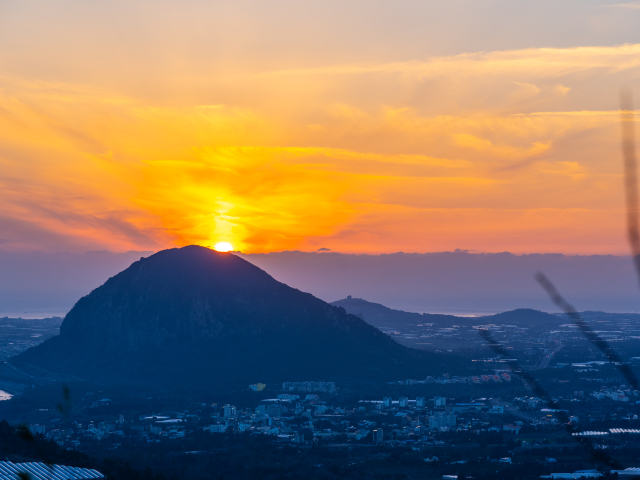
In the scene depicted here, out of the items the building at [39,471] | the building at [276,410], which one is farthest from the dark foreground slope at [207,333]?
the building at [39,471]

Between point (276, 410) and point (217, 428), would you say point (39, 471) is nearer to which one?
point (217, 428)

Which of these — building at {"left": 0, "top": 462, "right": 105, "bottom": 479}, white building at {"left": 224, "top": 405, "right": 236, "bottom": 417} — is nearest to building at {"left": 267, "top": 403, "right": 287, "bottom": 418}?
white building at {"left": 224, "top": 405, "right": 236, "bottom": 417}

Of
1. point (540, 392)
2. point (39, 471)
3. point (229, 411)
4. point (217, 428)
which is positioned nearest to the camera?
point (540, 392)

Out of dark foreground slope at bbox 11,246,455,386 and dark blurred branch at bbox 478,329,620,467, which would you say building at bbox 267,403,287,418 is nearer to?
dark foreground slope at bbox 11,246,455,386

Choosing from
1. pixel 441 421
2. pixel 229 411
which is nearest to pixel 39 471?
pixel 441 421

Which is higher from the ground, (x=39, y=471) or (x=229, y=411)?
(x=39, y=471)

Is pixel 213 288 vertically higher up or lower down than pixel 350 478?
higher up

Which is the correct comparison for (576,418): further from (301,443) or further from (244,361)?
(244,361)

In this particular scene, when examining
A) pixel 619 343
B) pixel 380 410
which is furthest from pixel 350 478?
pixel 619 343
